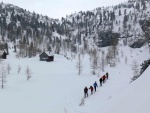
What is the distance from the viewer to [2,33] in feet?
479

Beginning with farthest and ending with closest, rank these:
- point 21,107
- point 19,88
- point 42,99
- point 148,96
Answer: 1. point 19,88
2. point 42,99
3. point 21,107
4. point 148,96

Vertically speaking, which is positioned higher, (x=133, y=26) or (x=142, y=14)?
(x=142, y=14)

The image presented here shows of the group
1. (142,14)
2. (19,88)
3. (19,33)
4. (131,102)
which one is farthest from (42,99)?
(142,14)

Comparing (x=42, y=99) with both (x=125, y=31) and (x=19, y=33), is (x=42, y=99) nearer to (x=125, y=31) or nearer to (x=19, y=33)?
(x=19, y=33)

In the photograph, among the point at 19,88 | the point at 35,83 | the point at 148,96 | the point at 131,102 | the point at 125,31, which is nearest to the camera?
the point at 148,96

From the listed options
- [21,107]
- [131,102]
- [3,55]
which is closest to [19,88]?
[21,107]

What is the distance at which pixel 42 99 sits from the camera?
27781mm

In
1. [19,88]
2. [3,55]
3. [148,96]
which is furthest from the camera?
[3,55]

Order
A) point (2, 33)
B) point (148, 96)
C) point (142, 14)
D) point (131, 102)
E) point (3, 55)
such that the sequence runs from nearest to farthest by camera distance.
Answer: point (148, 96) → point (131, 102) → point (3, 55) → point (2, 33) → point (142, 14)

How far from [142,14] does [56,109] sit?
6363 inches

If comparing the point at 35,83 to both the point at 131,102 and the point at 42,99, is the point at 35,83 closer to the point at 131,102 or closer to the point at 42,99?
the point at 42,99

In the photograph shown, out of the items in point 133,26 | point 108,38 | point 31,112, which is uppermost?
point 133,26

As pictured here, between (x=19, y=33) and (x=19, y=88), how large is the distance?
120m

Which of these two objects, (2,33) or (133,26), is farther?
(133,26)
